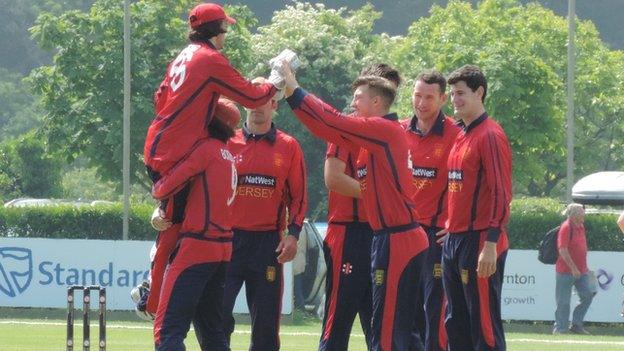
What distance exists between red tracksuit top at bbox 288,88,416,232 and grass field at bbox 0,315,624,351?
23.6 feet

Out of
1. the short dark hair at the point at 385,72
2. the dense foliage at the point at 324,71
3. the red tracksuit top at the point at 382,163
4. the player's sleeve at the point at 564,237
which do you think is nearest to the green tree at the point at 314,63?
the dense foliage at the point at 324,71

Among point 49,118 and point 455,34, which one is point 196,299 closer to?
point 49,118

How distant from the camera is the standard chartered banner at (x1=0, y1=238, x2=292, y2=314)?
24.5 metres

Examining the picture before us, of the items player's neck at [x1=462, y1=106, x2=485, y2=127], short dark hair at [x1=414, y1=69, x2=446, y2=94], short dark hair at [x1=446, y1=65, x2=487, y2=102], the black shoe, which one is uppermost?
short dark hair at [x1=414, y1=69, x2=446, y2=94]

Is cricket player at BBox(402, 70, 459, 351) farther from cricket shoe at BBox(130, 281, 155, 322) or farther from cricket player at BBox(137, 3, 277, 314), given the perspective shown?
cricket player at BBox(137, 3, 277, 314)

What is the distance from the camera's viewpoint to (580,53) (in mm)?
77188

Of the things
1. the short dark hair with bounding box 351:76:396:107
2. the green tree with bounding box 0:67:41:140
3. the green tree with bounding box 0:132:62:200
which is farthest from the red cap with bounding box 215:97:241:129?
the green tree with bounding box 0:67:41:140

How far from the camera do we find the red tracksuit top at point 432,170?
12.1 metres

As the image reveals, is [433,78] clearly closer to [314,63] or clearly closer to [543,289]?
[543,289]

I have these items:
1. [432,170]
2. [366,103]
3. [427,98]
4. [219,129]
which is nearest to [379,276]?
[366,103]

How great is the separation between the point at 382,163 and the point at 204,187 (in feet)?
4.10

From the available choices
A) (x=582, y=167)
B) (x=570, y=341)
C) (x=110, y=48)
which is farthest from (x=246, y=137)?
(x=582, y=167)

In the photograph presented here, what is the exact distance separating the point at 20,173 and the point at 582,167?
88.8ft

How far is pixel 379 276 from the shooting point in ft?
33.1
